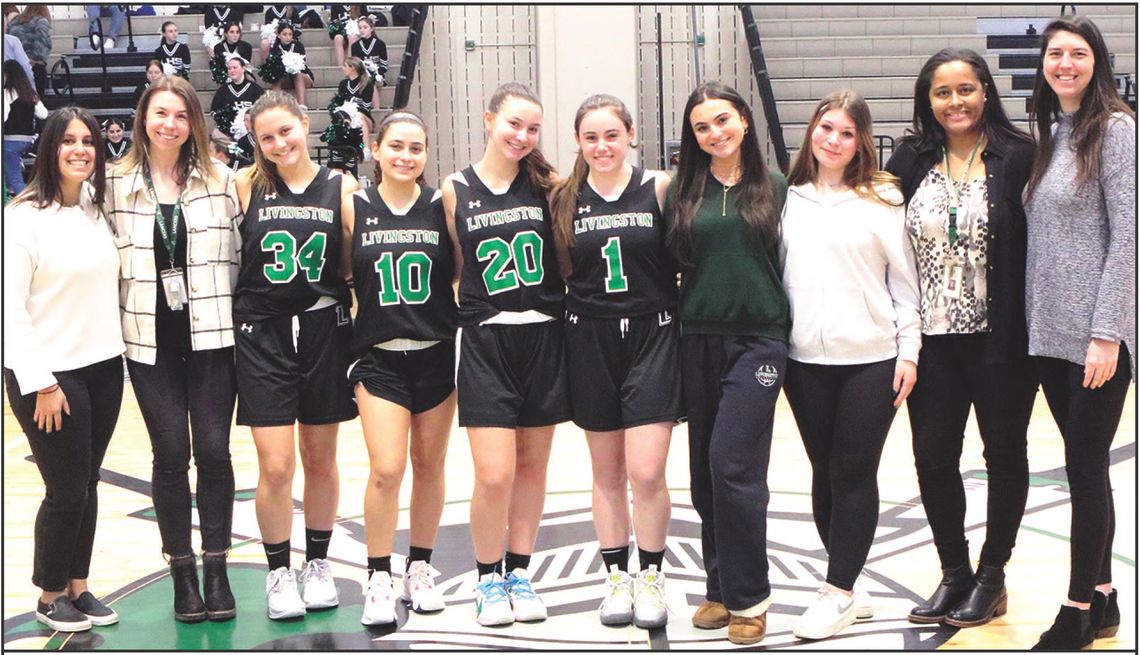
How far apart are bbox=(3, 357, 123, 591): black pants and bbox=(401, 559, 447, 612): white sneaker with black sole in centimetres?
96

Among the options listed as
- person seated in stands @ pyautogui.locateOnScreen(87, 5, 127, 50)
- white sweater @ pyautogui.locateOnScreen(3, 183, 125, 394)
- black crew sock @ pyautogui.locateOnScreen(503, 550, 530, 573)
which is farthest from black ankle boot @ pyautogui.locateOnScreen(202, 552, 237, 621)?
person seated in stands @ pyautogui.locateOnScreen(87, 5, 127, 50)

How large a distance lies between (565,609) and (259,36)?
33.9 ft

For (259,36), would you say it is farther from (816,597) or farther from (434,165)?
(816,597)

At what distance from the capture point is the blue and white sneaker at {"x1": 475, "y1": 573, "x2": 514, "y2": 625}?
3471 mm

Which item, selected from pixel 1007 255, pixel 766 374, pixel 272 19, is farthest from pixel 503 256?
pixel 272 19

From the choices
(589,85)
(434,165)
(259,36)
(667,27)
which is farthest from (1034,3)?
(259,36)

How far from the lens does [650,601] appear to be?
343cm

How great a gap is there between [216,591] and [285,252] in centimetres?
103

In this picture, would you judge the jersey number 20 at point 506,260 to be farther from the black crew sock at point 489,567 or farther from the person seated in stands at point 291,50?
the person seated in stands at point 291,50

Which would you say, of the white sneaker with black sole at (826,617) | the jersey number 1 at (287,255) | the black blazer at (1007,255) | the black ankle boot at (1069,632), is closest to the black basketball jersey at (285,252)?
the jersey number 1 at (287,255)

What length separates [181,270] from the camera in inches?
136

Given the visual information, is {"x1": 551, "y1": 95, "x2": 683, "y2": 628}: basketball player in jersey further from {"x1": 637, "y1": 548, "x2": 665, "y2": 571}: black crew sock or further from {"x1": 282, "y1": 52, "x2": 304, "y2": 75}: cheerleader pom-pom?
{"x1": 282, "y1": 52, "x2": 304, "y2": 75}: cheerleader pom-pom

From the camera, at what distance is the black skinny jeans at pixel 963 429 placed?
326cm

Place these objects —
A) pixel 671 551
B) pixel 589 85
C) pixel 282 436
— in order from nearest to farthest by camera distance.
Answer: pixel 282 436
pixel 671 551
pixel 589 85
